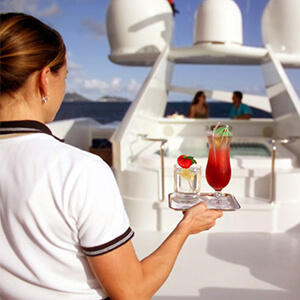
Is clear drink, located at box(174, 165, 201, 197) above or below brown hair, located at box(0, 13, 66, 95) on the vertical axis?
below

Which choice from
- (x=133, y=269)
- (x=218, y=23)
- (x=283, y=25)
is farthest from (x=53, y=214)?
(x=283, y=25)

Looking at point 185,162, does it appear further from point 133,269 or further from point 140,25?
point 140,25

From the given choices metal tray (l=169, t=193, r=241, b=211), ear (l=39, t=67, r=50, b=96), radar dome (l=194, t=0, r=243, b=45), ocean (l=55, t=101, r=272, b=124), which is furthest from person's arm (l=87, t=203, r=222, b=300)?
ocean (l=55, t=101, r=272, b=124)

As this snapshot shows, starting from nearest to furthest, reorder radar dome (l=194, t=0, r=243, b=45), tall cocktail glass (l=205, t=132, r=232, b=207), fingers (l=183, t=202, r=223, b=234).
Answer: fingers (l=183, t=202, r=223, b=234), tall cocktail glass (l=205, t=132, r=232, b=207), radar dome (l=194, t=0, r=243, b=45)

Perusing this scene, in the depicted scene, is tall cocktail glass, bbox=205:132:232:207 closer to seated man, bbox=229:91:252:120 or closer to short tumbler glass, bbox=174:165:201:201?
short tumbler glass, bbox=174:165:201:201

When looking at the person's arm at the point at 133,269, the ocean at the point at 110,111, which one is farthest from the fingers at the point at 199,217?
the ocean at the point at 110,111

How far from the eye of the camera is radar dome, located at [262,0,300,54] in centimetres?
425

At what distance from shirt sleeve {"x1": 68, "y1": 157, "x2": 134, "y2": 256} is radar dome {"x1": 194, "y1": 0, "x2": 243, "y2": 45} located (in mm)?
3934

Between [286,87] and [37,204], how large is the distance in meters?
3.44

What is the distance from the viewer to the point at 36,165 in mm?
539

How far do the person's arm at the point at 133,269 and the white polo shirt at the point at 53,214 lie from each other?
0.07 feet

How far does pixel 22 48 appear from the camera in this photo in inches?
20.7

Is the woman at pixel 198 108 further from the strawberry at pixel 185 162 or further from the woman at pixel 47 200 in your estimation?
the woman at pixel 47 200

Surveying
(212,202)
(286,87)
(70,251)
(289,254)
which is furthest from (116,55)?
(70,251)
